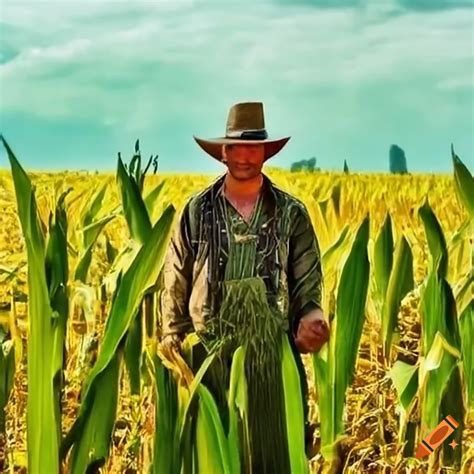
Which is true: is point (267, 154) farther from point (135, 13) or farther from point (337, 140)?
point (135, 13)

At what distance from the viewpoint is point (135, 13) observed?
4.98 ft

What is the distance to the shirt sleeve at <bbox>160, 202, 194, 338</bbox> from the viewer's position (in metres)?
1.47

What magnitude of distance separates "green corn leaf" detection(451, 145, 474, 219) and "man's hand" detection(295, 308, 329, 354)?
0.37 m

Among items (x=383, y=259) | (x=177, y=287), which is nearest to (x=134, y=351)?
(x=177, y=287)

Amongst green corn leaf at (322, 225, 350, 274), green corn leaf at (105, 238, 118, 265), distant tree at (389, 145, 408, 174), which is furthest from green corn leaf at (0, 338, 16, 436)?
distant tree at (389, 145, 408, 174)

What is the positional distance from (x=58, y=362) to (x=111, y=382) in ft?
0.35

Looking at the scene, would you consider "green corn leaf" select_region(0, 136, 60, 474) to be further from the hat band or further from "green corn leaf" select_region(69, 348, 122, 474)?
the hat band

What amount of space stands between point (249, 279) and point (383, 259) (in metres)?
0.27

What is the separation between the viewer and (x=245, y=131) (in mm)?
1471

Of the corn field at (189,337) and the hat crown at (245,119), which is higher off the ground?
the hat crown at (245,119)

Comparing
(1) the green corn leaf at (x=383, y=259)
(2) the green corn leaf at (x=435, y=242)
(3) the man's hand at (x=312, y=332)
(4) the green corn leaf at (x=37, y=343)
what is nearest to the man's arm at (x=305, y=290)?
(3) the man's hand at (x=312, y=332)

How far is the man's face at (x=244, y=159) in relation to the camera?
147cm

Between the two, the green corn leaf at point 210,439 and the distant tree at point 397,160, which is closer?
the green corn leaf at point 210,439

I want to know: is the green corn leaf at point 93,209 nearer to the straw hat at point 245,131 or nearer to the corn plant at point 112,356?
the corn plant at point 112,356
